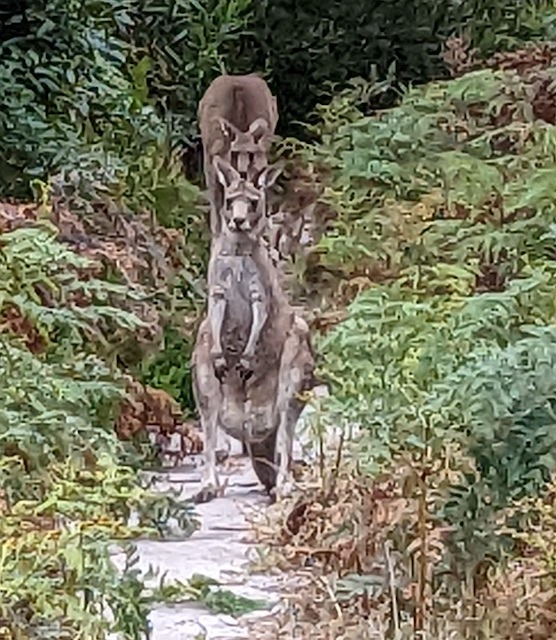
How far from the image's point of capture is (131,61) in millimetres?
9938

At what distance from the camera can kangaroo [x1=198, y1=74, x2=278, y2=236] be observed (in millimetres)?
5785

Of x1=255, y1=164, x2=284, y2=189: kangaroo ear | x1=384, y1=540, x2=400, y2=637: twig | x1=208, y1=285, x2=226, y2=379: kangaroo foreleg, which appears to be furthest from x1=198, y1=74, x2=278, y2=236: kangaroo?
x1=384, y1=540, x2=400, y2=637: twig

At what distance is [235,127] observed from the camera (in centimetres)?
693

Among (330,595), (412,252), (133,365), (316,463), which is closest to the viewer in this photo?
(330,595)

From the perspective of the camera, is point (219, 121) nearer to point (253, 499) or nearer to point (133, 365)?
point (133, 365)

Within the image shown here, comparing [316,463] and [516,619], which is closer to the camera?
[516,619]

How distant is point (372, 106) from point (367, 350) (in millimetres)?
5272

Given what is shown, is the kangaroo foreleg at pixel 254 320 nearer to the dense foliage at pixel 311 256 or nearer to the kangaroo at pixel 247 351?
the kangaroo at pixel 247 351

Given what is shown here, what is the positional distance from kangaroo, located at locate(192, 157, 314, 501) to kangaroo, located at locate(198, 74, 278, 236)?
0.28 m

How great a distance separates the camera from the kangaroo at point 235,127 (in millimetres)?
5785

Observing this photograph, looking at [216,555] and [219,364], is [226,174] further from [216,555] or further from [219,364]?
[216,555]

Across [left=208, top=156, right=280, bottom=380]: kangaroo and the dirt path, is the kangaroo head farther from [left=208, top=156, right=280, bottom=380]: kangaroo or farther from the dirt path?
the dirt path

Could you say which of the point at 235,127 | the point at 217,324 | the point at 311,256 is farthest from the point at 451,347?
the point at 311,256

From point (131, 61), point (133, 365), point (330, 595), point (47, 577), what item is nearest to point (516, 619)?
point (330, 595)
